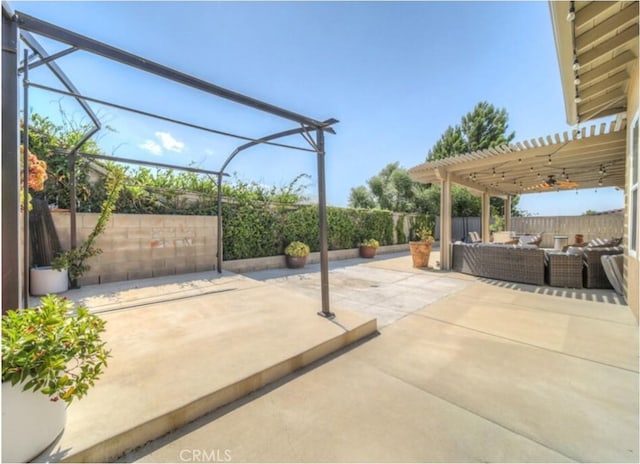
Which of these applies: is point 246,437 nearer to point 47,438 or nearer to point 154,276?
point 47,438

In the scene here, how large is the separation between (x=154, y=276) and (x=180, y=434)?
4542 mm

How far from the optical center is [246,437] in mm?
1567

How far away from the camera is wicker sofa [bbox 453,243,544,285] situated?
5.46 m

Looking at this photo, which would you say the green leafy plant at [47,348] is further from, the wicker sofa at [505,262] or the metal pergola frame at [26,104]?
the wicker sofa at [505,262]

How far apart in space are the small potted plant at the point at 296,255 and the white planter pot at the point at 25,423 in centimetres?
596

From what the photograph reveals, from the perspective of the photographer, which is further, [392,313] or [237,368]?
[392,313]

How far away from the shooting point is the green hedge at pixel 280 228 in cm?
667

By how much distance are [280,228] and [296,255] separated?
94 centimetres

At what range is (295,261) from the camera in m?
7.28

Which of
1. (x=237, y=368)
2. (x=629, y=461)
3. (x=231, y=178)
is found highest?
(x=231, y=178)

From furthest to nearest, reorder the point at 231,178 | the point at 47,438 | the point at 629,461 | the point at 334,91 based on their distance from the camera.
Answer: the point at 334,91 < the point at 231,178 < the point at 629,461 < the point at 47,438

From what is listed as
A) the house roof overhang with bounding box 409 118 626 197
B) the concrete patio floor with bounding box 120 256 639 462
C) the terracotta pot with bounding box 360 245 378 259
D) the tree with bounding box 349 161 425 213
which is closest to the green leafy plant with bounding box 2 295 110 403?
the concrete patio floor with bounding box 120 256 639 462

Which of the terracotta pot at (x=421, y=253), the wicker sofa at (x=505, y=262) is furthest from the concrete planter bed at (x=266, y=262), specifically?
the wicker sofa at (x=505, y=262)

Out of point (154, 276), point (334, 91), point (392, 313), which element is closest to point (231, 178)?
point (154, 276)
